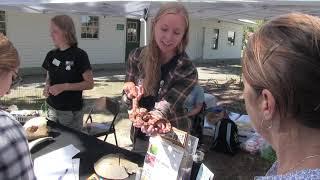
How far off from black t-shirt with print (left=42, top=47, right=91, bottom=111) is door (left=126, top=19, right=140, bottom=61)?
43.5 ft

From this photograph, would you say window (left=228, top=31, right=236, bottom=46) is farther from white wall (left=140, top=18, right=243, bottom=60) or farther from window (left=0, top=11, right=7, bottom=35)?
window (left=0, top=11, right=7, bottom=35)

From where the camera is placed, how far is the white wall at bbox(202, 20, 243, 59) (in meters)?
22.6

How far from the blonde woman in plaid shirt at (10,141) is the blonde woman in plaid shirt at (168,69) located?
0.66m

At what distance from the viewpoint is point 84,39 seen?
15211 millimetres

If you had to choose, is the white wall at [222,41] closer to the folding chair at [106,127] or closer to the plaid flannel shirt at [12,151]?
the folding chair at [106,127]

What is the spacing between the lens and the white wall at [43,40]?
13188mm

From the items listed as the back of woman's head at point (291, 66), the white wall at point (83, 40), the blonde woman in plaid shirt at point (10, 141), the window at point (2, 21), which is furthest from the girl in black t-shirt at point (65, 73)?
the window at point (2, 21)

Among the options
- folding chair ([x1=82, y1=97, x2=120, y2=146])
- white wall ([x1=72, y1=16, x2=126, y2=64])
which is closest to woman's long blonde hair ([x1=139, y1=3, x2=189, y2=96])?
folding chair ([x1=82, y1=97, x2=120, y2=146])

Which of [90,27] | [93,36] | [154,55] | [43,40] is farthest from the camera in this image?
[93,36]

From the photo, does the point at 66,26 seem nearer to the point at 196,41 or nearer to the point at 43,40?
the point at 43,40

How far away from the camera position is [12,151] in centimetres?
155

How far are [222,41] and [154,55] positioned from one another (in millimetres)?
22759

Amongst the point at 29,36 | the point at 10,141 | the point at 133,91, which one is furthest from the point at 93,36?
the point at 10,141

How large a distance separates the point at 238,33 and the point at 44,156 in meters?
25.2
